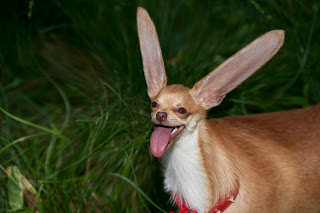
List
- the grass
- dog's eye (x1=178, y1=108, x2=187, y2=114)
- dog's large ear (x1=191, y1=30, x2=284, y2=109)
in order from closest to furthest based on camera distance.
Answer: dog's large ear (x1=191, y1=30, x2=284, y2=109), dog's eye (x1=178, y1=108, x2=187, y2=114), the grass

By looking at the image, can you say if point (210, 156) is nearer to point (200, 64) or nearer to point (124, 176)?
point (124, 176)

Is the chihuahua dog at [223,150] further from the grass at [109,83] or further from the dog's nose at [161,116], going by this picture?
the grass at [109,83]

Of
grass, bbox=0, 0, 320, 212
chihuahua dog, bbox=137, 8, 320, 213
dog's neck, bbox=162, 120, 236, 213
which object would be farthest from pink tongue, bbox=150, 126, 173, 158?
grass, bbox=0, 0, 320, 212

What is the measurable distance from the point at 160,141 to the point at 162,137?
23 millimetres

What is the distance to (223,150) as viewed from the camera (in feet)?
6.21

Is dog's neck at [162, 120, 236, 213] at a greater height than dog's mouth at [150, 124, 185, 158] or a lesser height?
lesser

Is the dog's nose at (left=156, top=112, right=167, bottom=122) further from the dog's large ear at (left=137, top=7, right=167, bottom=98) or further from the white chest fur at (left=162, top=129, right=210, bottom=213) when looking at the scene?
the dog's large ear at (left=137, top=7, right=167, bottom=98)

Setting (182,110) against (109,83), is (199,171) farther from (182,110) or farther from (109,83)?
(109,83)

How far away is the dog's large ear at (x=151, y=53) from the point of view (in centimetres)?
183

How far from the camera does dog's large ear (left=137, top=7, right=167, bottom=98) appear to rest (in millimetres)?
1831

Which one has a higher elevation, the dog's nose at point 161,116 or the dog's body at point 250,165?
the dog's nose at point 161,116

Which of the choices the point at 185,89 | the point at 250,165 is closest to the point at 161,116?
the point at 185,89

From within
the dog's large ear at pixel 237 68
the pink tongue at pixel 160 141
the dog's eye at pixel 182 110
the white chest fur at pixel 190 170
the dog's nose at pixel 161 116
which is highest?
the dog's large ear at pixel 237 68

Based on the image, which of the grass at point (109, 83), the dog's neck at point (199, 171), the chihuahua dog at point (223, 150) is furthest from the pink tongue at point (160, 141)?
the grass at point (109, 83)
